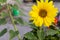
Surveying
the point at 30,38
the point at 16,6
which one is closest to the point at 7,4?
the point at 16,6

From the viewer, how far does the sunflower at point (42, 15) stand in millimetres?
511

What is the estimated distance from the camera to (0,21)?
595 mm

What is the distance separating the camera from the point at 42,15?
523mm

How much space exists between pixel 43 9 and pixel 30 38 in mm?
96

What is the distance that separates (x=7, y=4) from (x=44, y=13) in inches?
5.2

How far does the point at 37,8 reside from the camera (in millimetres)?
517

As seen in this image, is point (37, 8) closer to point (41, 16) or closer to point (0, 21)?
point (41, 16)

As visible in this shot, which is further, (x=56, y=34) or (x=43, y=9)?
(x=56, y=34)

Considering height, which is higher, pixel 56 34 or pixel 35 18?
pixel 35 18

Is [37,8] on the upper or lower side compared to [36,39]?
upper

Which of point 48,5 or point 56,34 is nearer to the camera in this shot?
point 48,5

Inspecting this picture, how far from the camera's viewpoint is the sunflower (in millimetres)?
511

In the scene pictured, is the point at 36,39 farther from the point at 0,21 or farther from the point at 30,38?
the point at 0,21

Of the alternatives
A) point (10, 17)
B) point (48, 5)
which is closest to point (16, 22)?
point (10, 17)
